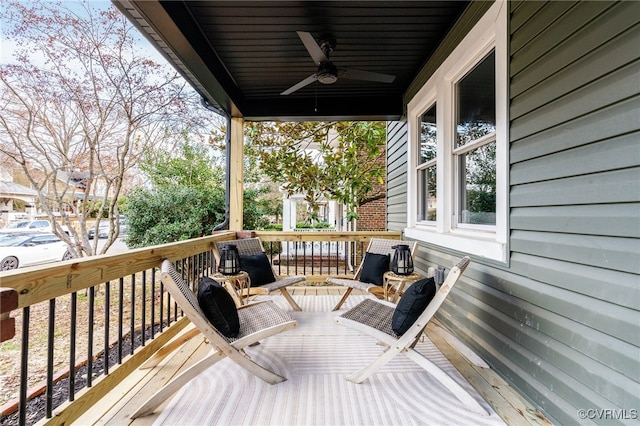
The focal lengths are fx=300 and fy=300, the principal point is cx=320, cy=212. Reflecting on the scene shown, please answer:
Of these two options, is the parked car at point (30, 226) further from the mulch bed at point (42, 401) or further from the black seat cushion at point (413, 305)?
the black seat cushion at point (413, 305)

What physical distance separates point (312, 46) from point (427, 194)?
6.87ft

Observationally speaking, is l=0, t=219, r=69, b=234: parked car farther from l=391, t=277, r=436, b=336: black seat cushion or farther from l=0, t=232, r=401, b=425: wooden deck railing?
l=391, t=277, r=436, b=336: black seat cushion

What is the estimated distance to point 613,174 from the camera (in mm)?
1267

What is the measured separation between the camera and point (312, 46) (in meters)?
2.56

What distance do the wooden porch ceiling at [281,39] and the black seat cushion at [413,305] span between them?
222cm

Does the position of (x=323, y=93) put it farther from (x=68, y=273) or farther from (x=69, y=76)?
(x=69, y=76)

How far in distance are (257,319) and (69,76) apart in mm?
6168

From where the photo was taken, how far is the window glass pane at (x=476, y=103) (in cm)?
231

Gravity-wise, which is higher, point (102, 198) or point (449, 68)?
point (449, 68)

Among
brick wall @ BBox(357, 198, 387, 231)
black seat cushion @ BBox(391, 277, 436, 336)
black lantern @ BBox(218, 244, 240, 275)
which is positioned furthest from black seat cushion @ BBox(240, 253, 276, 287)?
brick wall @ BBox(357, 198, 387, 231)

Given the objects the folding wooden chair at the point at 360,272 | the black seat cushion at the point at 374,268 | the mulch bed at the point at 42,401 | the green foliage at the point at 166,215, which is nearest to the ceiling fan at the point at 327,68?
the folding wooden chair at the point at 360,272

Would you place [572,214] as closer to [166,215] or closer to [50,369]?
[50,369]

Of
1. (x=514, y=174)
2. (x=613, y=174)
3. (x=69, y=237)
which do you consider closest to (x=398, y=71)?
(x=514, y=174)

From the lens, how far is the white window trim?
6.55ft
